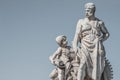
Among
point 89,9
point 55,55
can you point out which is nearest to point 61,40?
point 55,55

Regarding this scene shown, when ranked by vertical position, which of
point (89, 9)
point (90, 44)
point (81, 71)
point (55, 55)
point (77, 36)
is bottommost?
point (81, 71)

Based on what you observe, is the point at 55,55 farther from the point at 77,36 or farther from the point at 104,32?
the point at 104,32

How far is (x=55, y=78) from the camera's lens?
2222cm

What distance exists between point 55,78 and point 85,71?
143 centimetres

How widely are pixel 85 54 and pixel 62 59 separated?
1.14 m

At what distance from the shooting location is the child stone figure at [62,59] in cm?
2192

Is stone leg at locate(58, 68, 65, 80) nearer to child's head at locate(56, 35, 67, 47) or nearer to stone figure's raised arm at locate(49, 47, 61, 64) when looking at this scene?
stone figure's raised arm at locate(49, 47, 61, 64)

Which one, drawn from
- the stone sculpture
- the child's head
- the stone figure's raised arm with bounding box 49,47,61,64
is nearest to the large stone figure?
the stone sculpture

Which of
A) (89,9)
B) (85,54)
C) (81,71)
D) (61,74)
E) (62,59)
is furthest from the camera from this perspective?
(62,59)

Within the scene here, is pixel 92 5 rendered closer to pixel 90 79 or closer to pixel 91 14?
pixel 91 14

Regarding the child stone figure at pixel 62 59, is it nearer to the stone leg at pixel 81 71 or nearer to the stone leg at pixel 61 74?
the stone leg at pixel 61 74

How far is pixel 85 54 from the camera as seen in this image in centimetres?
2139

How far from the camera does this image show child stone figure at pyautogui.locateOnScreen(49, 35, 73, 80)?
21922 mm

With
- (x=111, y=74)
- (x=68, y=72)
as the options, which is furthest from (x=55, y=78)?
(x=111, y=74)
